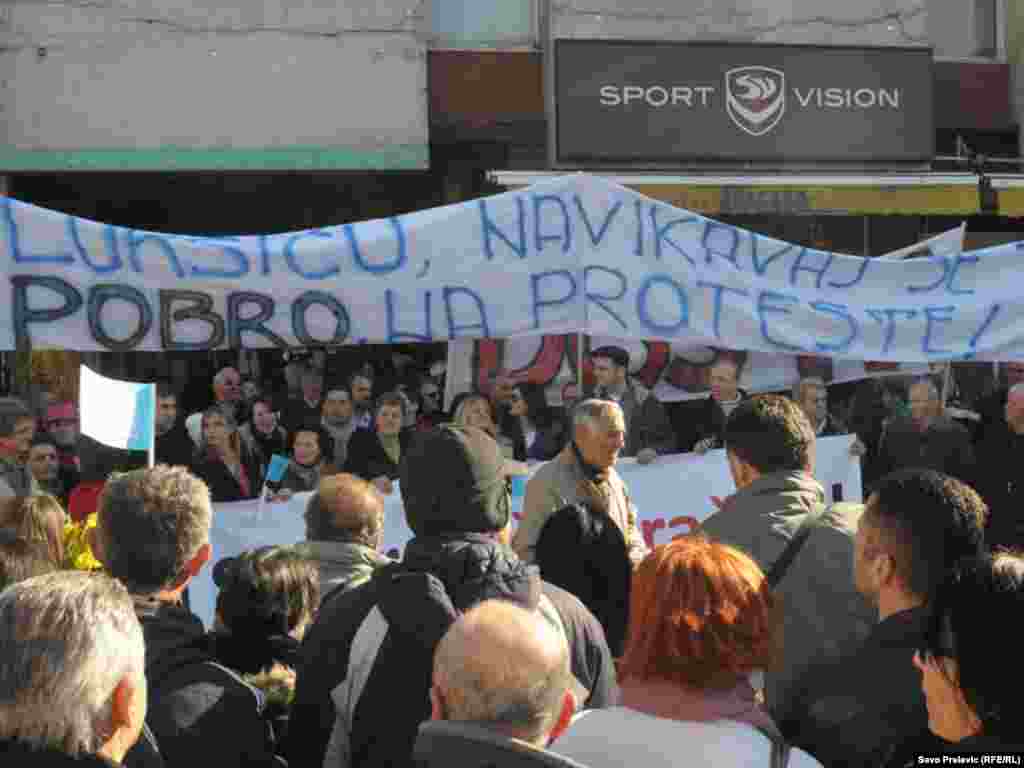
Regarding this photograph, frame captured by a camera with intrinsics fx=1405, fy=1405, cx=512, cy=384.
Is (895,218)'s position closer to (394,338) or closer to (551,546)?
(394,338)

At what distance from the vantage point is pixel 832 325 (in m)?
6.59

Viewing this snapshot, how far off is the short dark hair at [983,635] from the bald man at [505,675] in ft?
1.99

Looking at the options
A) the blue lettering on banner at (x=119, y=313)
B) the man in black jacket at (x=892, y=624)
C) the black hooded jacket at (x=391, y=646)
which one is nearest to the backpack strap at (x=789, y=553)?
the man in black jacket at (x=892, y=624)

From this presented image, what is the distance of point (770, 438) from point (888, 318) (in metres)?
3.07

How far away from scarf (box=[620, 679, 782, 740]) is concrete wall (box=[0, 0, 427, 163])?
995cm

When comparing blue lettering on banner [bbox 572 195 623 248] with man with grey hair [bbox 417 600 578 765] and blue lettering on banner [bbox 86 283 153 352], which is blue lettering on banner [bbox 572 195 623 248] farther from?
man with grey hair [bbox 417 600 578 765]

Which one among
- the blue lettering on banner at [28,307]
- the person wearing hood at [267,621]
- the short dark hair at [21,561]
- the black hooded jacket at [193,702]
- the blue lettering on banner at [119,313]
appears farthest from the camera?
the blue lettering on banner at [119,313]

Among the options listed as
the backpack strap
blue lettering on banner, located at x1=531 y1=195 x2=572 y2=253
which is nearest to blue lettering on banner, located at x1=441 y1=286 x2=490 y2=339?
blue lettering on banner, located at x1=531 y1=195 x2=572 y2=253

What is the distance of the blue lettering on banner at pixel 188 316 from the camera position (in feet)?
19.1

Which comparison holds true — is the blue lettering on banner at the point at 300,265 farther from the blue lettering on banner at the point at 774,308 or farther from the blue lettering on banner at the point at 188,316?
the blue lettering on banner at the point at 774,308

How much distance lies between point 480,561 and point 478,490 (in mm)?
186

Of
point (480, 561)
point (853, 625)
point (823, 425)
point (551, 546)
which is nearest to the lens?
point (480, 561)

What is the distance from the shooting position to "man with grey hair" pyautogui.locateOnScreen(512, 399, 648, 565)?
486cm

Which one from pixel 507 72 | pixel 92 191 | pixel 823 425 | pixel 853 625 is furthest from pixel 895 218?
pixel 853 625
